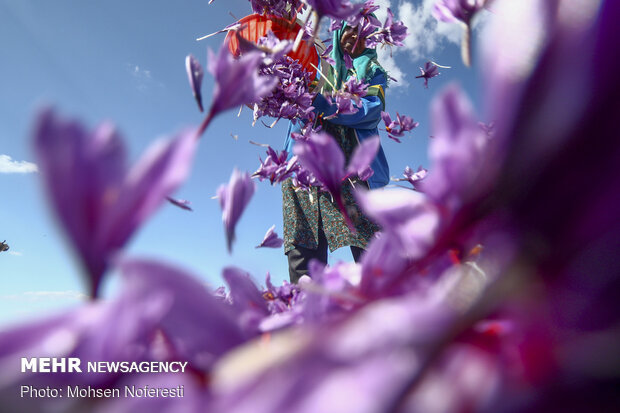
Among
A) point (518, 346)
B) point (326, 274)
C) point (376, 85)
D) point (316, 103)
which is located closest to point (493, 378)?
point (518, 346)

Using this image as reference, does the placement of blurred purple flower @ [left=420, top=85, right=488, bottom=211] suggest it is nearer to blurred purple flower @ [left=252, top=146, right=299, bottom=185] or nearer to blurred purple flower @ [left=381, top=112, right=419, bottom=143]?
blurred purple flower @ [left=252, top=146, right=299, bottom=185]

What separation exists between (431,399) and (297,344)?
0.05m

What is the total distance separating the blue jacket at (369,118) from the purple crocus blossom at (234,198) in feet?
6.63

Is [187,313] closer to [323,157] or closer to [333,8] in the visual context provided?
[323,157]

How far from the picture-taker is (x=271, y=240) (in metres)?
0.64

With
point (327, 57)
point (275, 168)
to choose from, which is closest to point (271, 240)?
point (275, 168)

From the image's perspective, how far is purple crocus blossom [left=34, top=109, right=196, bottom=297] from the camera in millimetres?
139

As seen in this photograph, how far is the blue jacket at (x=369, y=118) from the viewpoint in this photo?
2464 millimetres

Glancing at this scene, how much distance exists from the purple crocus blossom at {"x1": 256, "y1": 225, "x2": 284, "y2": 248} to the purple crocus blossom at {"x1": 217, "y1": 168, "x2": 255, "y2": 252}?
28 cm

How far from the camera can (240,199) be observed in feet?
1.12

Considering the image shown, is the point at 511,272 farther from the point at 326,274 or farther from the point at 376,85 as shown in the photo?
the point at 376,85

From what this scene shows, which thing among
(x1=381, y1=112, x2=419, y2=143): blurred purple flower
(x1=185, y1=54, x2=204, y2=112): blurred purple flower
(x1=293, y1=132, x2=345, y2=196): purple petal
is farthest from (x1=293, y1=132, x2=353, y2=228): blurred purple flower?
(x1=381, y1=112, x2=419, y2=143): blurred purple flower

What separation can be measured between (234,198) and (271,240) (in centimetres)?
31

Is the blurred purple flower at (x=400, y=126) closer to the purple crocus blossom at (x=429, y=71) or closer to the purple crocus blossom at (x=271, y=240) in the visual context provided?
the purple crocus blossom at (x=429, y=71)
